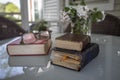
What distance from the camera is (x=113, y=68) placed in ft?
2.66

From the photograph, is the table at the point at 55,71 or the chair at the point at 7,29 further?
the chair at the point at 7,29

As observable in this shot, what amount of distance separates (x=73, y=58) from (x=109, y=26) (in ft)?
4.52

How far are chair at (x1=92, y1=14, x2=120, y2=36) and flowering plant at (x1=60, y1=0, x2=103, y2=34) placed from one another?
0.94 metres

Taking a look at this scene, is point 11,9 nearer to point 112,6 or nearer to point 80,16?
point 112,6

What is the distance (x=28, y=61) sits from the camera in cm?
91

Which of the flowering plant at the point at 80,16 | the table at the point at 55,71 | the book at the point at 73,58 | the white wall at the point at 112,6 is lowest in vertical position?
the table at the point at 55,71

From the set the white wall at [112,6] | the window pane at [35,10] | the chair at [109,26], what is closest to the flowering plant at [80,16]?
the chair at [109,26]

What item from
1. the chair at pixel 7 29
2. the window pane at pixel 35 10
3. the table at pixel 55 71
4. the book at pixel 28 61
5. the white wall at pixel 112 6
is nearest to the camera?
the table at pixel 55 71

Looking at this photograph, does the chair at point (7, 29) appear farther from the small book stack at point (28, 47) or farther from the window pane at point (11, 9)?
the window pane at point (11, 9)

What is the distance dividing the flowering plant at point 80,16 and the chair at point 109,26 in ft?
3.10

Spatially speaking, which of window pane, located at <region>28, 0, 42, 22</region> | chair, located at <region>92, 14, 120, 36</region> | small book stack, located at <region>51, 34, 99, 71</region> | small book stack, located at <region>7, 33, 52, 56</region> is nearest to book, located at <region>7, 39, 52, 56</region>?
small book stack, located at <region>7, 33, 52, 56</region>

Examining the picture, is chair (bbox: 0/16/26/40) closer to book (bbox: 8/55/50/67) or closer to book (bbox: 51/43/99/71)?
book (bbox: 8/55/50/67)

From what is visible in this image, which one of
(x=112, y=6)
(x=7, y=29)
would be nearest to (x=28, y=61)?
(x=7, y=29)

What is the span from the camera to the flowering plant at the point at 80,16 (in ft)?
3.44
